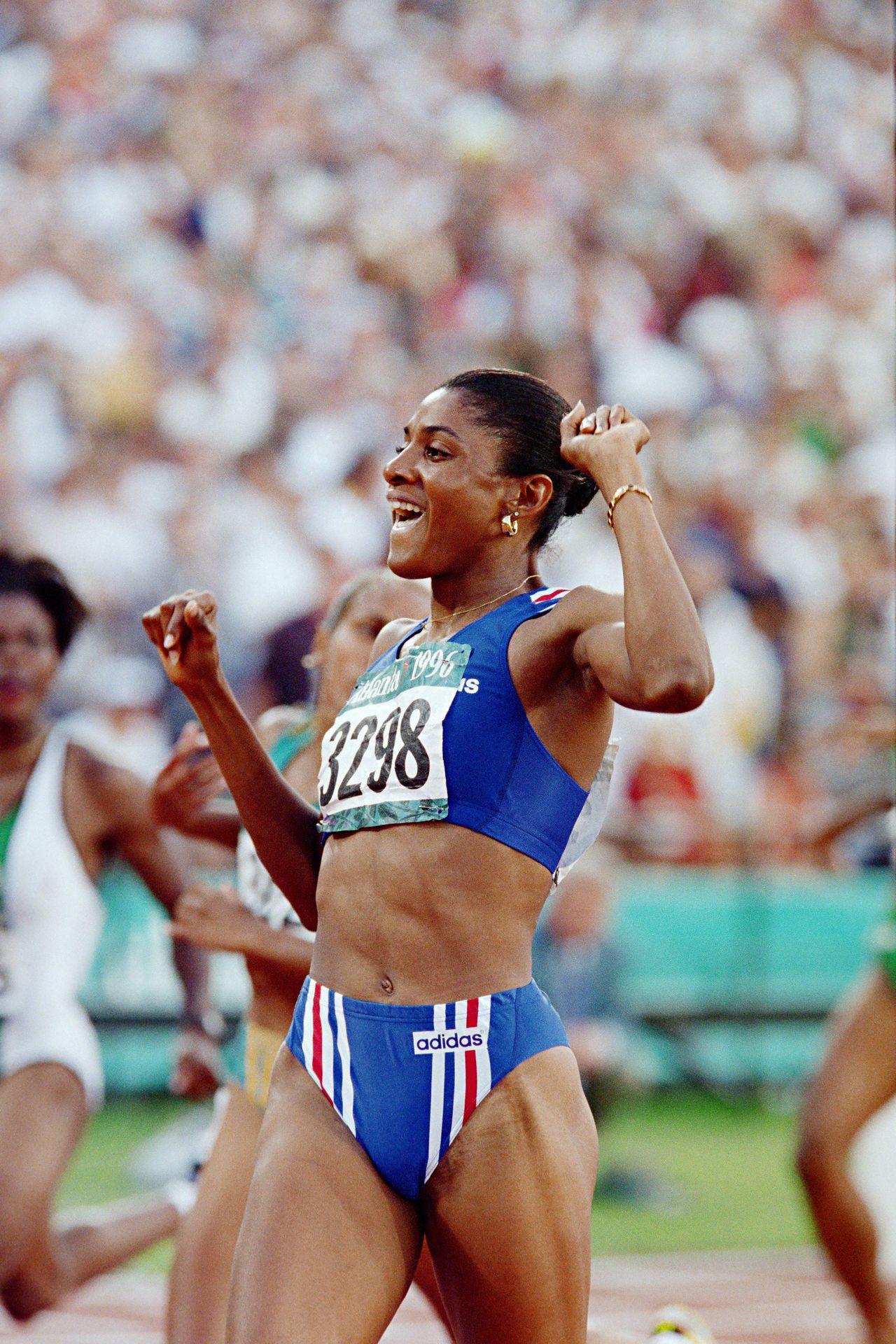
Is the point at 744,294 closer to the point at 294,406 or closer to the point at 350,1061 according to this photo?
the point at 294,406

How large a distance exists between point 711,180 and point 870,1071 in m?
12.7

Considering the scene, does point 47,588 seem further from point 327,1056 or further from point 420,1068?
point 420,1068

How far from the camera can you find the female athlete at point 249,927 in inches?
167

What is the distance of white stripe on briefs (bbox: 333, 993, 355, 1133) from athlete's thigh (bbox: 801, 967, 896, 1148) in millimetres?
2803

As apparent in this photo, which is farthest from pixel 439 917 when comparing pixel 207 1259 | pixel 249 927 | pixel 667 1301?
pixel 667 1301

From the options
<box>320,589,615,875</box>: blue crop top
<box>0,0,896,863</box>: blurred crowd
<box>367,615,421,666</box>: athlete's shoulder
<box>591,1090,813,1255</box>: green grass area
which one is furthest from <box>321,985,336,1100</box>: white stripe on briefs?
<box>0,0,896,863</box>: blurred crowd

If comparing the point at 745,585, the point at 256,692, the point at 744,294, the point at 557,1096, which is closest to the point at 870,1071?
the point at 557,1096

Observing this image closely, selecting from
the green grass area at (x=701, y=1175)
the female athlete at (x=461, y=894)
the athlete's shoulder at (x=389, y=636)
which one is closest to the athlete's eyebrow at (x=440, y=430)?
the female athlete at (x=461, y=894)

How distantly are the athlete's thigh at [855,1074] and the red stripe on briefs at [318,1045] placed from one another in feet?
9.16

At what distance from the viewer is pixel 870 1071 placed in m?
5.61

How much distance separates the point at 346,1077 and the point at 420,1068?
0.15 meters

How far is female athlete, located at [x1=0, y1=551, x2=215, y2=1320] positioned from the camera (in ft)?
16.8

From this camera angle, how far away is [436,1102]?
3.12 meters

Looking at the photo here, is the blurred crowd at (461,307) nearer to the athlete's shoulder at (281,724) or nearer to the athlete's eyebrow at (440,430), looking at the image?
the athlete's shoulder at (281,724)
